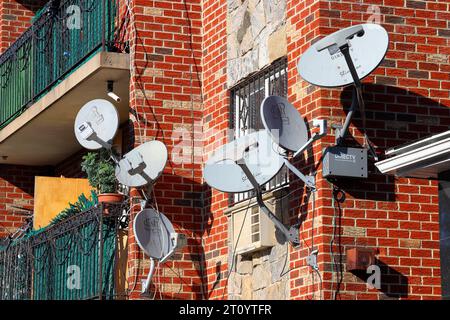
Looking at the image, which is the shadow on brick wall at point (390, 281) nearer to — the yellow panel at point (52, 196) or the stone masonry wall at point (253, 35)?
the stone masonry wall at point (253, 35)

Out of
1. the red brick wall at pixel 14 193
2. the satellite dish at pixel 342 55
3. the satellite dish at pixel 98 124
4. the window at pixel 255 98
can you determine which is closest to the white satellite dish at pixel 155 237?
the window at pixel 255 98

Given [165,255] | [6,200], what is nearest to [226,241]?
[165,255]

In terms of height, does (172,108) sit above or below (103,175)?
above

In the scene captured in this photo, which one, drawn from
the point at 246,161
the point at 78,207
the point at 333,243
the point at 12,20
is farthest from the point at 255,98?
the point at 12,20

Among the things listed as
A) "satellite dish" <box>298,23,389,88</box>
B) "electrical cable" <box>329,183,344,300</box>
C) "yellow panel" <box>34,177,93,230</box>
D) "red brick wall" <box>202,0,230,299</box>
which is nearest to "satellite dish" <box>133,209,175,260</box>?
"red brick wall" <box>202,0,230,299</box>

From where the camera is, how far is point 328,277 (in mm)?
12562

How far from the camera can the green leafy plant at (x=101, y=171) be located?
16.1 m

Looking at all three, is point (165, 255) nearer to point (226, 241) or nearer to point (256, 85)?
point (226, 241)

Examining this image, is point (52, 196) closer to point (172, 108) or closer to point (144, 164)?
point (172, 108)

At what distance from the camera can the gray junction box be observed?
12695 millimetres

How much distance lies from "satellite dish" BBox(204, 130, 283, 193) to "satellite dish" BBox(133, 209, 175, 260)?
4.16 feet

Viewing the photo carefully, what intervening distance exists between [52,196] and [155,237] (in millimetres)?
4143

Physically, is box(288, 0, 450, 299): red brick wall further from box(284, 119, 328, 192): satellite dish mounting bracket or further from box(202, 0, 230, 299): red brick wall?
box(202, 0, 230, 299): red brick wall

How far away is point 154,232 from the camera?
14773 millimetres
